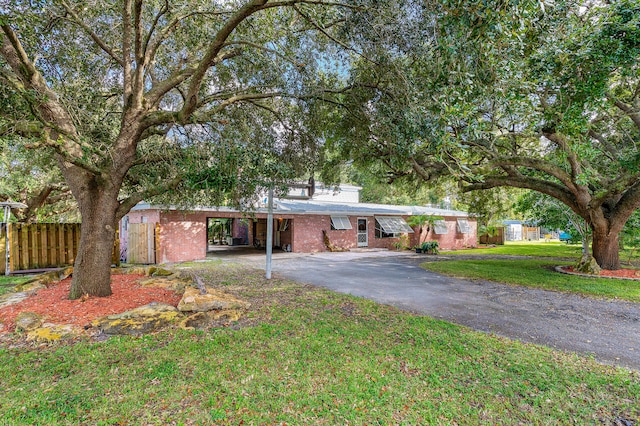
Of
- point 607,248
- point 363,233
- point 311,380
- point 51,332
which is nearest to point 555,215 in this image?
point 607,248

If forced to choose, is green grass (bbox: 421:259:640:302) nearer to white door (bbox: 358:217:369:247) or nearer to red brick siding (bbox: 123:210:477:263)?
red brick siding (bbox: 123:210:477:263)

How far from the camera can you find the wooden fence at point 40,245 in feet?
38.0

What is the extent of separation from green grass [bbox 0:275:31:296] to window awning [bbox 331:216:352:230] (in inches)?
612

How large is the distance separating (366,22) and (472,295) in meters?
7.40

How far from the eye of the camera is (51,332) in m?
5.19

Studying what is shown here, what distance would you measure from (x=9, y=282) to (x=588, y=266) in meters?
20.4

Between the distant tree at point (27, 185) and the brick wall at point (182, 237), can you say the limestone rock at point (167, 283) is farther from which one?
the distant tree at point (27, 185)

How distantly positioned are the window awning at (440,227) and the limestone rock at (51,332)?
77.9 ft

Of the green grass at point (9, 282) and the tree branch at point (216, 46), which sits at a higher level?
the tree branch at point (216, 46)

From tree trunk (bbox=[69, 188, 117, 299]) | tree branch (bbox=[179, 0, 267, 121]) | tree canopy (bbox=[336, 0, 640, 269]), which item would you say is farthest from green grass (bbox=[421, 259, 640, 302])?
tree trunk (bbox=[69, 188, 117, 299])

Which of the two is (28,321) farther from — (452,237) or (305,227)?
(452,237)

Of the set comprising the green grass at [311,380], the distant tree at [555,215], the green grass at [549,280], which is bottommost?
the green grass at [549,280]

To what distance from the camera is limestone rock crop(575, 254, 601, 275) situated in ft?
40.2

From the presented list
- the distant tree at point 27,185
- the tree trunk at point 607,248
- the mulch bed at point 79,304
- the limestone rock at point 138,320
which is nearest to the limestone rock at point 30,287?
the mulch bed at point 79,304
